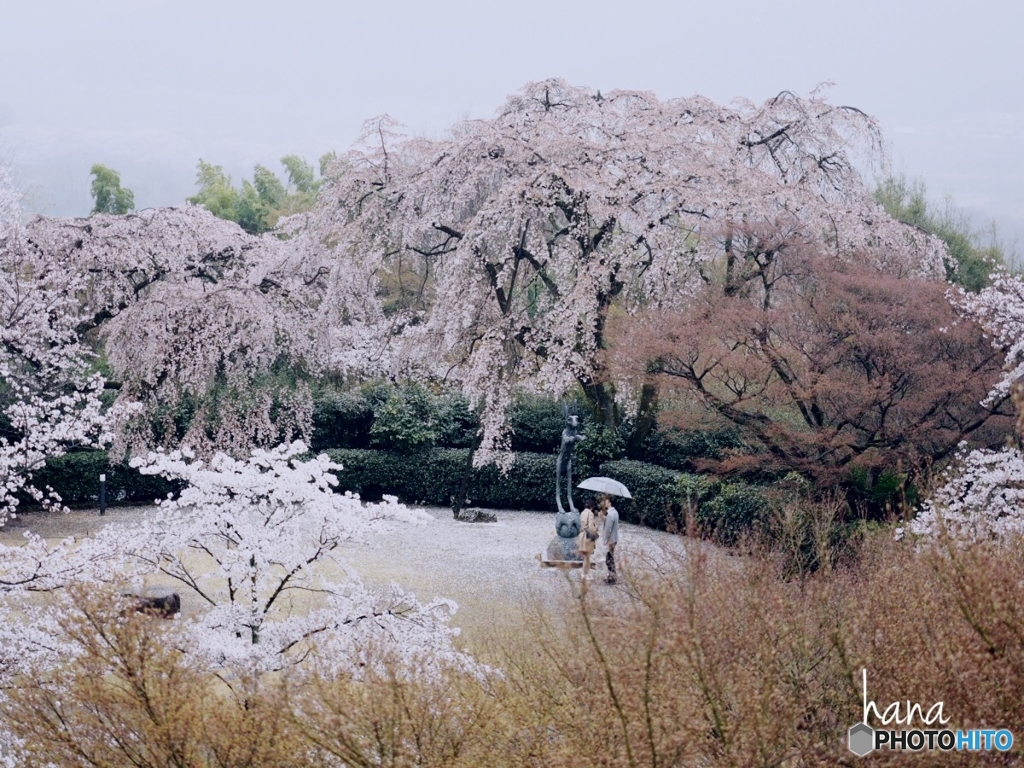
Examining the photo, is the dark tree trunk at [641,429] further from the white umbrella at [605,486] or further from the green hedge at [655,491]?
the white umbrella at [605,486]

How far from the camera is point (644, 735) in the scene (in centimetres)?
397

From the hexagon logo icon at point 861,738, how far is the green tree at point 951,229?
40.0 feet

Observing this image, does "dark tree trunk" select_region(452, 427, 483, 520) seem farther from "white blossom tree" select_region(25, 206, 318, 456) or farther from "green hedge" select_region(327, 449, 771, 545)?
"white blossom tree" select_region(25, 206, 318, 456)

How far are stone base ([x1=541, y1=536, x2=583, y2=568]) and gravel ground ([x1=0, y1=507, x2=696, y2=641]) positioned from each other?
0.13m

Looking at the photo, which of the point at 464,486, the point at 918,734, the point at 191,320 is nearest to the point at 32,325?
the point at 191,320

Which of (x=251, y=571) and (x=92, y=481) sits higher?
(x=251, y=571)

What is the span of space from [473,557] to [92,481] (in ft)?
21.4

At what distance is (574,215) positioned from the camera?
1430 centimetres

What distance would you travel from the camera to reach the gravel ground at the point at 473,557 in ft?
33.4

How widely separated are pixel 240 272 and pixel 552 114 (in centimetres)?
561

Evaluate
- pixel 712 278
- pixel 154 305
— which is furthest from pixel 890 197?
pixel 154 305

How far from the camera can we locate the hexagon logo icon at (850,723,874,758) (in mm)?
4023

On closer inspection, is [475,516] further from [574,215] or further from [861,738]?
[861,738]

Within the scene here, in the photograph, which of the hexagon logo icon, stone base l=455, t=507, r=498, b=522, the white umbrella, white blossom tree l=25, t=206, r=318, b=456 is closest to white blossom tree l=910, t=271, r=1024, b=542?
the white umbrella
